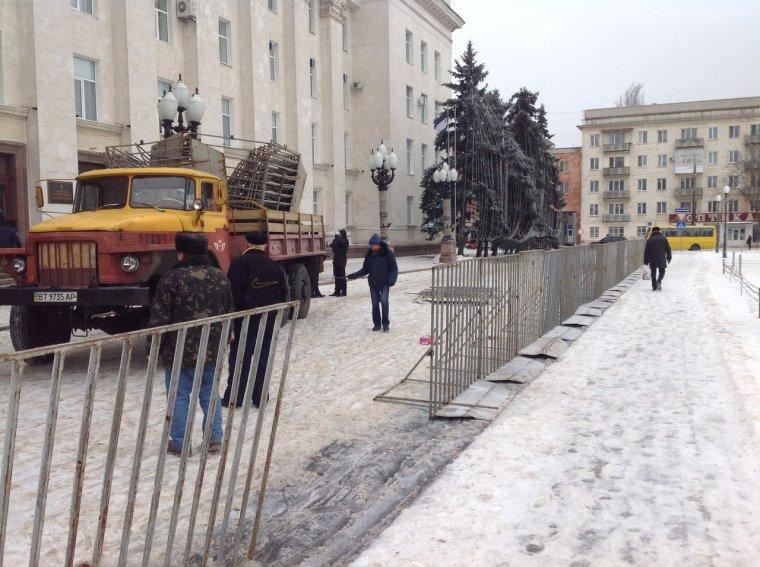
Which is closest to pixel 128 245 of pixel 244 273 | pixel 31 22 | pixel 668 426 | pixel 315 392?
pixel 244 273

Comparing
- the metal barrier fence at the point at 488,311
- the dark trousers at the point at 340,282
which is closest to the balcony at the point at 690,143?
the dark trousers at the point at 340,282

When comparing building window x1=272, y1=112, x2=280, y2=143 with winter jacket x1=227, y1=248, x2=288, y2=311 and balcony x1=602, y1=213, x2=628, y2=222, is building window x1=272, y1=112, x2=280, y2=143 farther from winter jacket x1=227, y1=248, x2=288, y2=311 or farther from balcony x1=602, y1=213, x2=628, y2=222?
balcony x1=602, y1=213, x2=628, y2=222

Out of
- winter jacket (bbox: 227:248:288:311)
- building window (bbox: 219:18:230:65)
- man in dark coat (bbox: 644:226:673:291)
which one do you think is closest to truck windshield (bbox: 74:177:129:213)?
winter jacket (bbox: 227:248:288:311)

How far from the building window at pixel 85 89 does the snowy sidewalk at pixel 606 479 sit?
1836 centimetres

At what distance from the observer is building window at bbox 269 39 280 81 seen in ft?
106

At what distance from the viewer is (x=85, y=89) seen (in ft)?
70.5

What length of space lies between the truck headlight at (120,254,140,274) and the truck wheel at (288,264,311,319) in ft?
14.7

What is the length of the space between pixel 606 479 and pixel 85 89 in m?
21.3

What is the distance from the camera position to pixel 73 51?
2073 centimetres

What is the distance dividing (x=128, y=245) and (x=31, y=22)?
47.8 ft

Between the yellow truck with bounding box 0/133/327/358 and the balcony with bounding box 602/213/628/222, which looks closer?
the yellow truck with bounding box 0/133/327/358

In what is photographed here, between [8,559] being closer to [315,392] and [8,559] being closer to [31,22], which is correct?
[315,392]

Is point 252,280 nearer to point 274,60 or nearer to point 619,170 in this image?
point 274,60

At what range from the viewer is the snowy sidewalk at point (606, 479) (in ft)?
12.2
